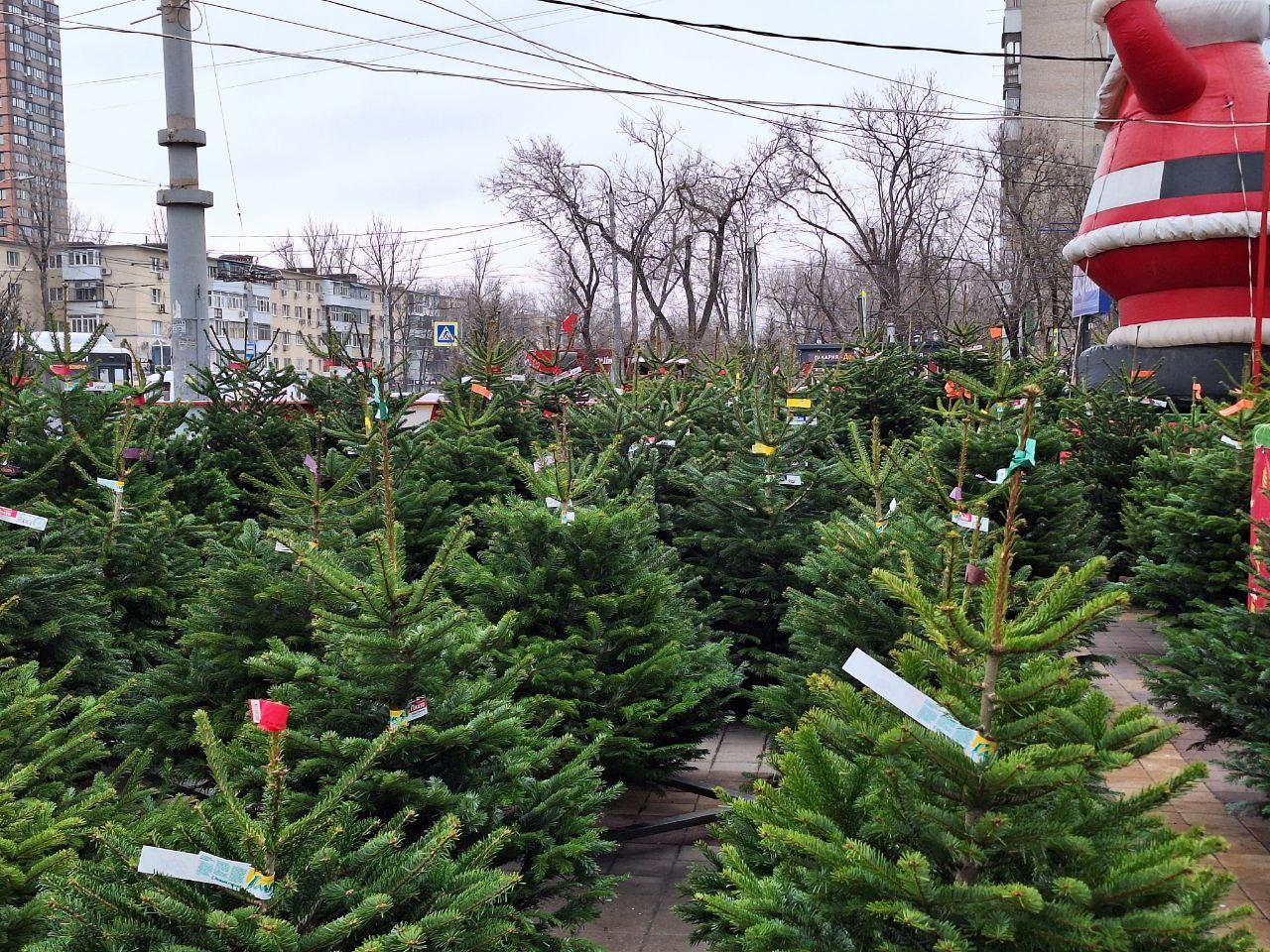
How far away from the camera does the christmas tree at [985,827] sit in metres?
2.64

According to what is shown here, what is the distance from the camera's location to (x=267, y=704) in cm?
292

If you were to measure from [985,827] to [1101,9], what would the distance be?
560 inches

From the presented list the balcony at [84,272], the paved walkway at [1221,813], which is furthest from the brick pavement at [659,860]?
the balcony at [84,272]

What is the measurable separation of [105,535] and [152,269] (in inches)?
3294

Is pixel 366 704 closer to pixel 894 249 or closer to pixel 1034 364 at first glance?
pixel 1034 364

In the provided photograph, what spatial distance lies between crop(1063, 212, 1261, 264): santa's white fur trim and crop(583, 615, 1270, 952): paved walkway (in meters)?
8.72

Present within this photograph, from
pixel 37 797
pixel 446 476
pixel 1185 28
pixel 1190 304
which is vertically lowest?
pixel 37 797

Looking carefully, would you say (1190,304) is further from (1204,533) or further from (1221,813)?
(1221,813)

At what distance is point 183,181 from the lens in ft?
35.4

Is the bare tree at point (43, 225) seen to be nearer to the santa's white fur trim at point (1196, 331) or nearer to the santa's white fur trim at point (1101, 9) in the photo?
the santa's white fur trim at point (1101, 9)

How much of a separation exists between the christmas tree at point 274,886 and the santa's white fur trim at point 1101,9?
14.3 metres

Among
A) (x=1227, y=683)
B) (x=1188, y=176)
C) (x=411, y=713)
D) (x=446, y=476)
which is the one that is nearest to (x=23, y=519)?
(x=411, y=713)

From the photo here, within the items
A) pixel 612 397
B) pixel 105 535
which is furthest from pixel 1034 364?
pixel 105 535

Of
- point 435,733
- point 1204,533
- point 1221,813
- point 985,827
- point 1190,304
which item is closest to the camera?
point 985,827
